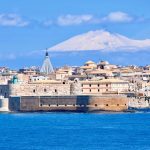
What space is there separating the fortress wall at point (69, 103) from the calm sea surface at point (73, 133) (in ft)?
Answer: 12.8

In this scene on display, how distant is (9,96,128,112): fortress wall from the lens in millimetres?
100875

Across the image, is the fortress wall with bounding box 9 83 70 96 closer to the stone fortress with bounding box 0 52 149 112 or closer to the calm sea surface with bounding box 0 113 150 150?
the stone fortress with bounding box 0 52 149 112

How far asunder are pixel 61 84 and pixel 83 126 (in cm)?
3225

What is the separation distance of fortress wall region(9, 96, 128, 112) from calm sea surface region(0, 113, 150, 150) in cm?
389

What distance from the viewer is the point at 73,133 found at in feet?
229

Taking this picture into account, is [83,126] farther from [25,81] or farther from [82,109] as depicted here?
[25,81]

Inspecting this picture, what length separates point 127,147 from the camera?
58.2 m

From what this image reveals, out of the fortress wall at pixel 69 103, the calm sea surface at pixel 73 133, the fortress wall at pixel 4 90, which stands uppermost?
the fortress wall at pixel 4 90

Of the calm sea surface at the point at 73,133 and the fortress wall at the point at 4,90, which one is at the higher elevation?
the fortress wall at the point at 4,90

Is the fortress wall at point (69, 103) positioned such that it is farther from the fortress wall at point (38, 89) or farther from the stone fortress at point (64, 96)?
the fortress wall at point (38, 89)

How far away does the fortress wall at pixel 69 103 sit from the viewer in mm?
100875

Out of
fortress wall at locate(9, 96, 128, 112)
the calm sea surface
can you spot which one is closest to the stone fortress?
fortress wall at locate(9, 96, 128, 112)

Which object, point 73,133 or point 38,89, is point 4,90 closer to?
point 38,89

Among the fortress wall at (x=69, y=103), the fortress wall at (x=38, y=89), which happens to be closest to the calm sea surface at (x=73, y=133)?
the fortress wall at (x=69, y=103)
